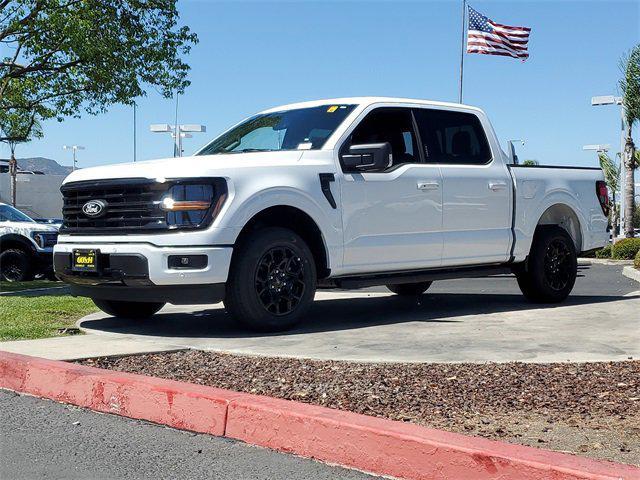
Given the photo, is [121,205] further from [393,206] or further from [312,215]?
[393,206]

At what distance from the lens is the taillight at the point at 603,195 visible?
10555mm

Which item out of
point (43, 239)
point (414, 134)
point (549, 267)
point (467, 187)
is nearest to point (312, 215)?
point (414, 134)

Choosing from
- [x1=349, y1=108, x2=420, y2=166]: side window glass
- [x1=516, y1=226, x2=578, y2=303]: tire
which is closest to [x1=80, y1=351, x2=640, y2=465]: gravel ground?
[x1=349, y1=108, x2=420, y2=166]: side window glass

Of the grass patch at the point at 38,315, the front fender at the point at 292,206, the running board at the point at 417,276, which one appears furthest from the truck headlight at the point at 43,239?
the front fender at the point at 292,206

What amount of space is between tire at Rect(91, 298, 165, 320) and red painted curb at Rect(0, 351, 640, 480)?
114 inches

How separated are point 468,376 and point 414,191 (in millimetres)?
3285

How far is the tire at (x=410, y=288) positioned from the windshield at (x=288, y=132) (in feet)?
10.6

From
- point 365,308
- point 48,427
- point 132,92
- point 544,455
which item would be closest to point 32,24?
point 132,92

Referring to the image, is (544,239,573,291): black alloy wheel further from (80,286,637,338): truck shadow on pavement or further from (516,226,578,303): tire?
(80,286,637,338): truck shadow on pavement

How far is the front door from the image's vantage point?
8062 mm

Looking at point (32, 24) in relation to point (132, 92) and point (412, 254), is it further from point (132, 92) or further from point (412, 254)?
point (412, 254)

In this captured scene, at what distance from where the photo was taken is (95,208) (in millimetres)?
7574

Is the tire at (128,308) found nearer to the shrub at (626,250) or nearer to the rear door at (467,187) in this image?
the rear door at (467,187)

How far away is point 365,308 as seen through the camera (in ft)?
32.1
